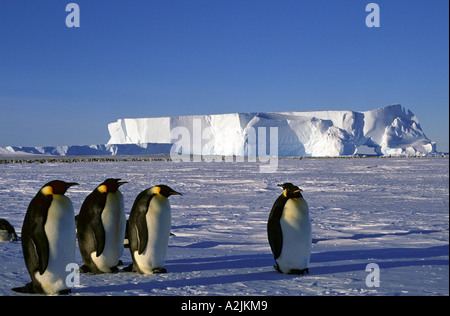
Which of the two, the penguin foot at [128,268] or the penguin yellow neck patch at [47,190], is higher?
the penguin yellow neck patch at [47,190]

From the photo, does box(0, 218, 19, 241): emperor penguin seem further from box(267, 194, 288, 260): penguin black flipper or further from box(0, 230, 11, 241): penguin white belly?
box(267, 194, 288, 260): penguin black flipper

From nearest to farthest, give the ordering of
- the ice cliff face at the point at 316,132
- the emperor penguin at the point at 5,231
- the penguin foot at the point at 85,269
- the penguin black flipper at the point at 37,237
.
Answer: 1. the penguin black flipper at the point at 37,237
2. the penguin foot at the point at 85,269
3. the emperor penguin at the point at 5,231
4. the ice cliff face at the point at 316,132

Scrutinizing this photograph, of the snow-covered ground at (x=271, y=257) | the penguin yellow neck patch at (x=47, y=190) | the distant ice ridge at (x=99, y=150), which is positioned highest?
the distant ice ridge at (x=99, y=150)

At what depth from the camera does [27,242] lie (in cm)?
349

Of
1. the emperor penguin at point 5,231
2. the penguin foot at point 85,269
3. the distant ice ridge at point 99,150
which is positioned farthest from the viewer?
the distant ice ridge at point 99,150

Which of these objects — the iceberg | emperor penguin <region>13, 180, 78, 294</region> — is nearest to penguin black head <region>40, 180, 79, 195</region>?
emperor penguin <region>13, 180, 78, 294</region>

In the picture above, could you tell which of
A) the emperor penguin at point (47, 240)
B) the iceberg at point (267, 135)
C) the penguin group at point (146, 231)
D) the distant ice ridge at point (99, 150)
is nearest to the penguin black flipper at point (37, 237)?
the emperor penguin at point (47, 240)

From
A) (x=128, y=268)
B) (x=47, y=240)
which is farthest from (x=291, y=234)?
(x=47, y=240)

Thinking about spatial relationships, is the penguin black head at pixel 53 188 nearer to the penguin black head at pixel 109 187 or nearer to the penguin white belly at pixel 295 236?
the penguin black head at pixel 109 187

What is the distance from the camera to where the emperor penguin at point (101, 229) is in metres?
4.13

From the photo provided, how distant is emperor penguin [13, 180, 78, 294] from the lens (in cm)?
347
